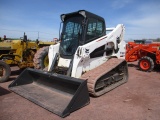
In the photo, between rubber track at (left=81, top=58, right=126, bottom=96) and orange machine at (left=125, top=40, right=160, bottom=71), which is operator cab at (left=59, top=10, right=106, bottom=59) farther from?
orange machine at (left=125, top=40, right=160, bottom=71)

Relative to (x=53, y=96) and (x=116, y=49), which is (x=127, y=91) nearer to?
(x=116, y=49)

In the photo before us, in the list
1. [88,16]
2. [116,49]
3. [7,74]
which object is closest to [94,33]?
[88,16]

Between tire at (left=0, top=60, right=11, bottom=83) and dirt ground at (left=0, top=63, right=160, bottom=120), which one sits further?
tire at (left=0, top=60, right=11, bottom=83)

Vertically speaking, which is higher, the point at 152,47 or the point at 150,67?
the point at 152,47

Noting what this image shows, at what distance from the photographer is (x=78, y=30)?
5762mm

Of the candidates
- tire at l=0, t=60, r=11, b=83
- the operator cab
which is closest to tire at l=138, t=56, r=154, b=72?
the operator cab

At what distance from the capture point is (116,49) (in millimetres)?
7086

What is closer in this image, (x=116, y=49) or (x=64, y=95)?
(x=64, y=95)

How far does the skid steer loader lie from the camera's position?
4.57 m

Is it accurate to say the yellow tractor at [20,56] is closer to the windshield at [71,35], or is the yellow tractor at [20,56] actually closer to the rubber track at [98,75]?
the windshield at [71,35]

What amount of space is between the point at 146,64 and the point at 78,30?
5484mm

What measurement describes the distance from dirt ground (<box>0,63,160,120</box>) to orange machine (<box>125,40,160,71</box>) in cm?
377

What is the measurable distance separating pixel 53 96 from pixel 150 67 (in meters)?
6.48

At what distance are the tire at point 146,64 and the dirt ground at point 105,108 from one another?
3634 mm
